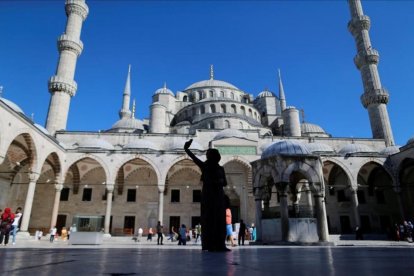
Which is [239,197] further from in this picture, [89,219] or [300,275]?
[300,275]

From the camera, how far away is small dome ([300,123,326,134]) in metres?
26.7

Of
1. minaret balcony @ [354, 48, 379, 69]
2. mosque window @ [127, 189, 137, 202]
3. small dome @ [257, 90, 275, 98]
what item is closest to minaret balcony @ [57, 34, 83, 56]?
mosque window @ [127, 189, 137, 202]

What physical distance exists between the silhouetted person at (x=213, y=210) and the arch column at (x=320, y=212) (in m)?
5.25

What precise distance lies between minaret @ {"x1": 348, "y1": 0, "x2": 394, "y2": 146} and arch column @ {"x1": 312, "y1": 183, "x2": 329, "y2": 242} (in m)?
15.8

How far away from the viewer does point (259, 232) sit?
28.9ft

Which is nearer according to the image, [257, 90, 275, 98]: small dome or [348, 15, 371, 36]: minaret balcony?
[348, 15, 371, 36]: minaret balcony

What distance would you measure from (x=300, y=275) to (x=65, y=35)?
23020 mm

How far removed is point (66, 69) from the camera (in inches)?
790

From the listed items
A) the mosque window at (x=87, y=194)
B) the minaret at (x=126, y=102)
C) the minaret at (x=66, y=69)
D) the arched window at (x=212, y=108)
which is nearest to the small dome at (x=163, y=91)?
the minaret at (x=126, y=102)

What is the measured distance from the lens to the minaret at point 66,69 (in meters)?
19.3

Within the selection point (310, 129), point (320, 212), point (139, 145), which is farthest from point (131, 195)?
Answer: point (310, 129)

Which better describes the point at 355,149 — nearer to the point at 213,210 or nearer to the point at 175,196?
the point at 175,196

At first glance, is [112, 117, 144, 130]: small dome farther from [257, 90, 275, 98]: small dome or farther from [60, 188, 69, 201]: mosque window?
[257, 90, 275, 98]: small dome

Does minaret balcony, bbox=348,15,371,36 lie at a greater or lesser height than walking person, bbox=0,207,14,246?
greater
